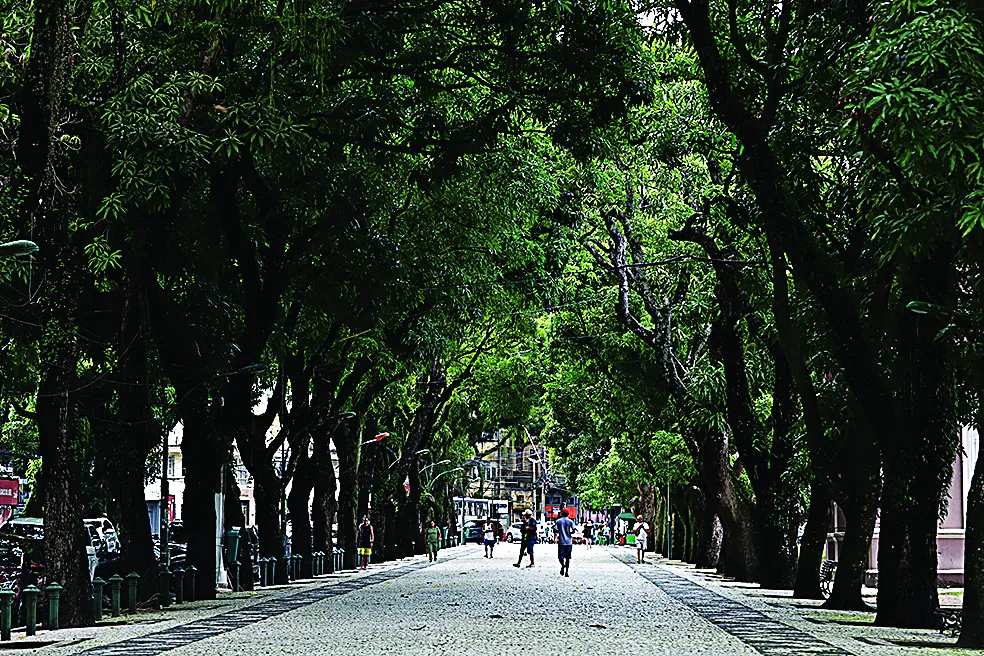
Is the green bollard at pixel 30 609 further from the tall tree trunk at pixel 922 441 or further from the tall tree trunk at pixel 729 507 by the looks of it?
the tall tree trunk at pixel 729 507

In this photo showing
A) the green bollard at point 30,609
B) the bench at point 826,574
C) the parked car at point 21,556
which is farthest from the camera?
the bench at point 826,574

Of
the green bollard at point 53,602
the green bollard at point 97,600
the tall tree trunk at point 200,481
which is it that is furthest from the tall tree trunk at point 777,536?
the green bollard at point 53,602

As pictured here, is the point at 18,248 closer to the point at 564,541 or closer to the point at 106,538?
the point at 106,538

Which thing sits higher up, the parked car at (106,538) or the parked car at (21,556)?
the parked car at (21,556)

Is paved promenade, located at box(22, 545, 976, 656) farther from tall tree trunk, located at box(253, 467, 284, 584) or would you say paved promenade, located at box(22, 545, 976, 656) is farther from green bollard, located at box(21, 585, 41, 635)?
tall tree trunk, located at box(253, 467, 284, 584)

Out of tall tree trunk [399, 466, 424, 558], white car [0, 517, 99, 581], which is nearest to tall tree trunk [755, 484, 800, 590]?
white car [0, 517, 99, 581]

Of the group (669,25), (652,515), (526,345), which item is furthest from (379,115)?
(652,515)

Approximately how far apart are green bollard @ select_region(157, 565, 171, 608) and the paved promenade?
1.05 ft

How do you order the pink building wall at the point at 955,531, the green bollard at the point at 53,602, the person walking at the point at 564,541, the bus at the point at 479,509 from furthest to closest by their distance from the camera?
the bus at the point at 479,509 → the person walking at the point at 564,541 → the pink building wall at the point at 955,531 → the green bollard at the point at 53,602

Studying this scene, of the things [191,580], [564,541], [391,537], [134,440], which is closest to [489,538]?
[391,537]

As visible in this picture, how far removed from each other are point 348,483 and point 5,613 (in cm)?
2454

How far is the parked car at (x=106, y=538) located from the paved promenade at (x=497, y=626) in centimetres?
499

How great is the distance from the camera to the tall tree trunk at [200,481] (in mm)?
23453

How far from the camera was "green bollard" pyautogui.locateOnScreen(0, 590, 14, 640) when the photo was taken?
51.4ft
